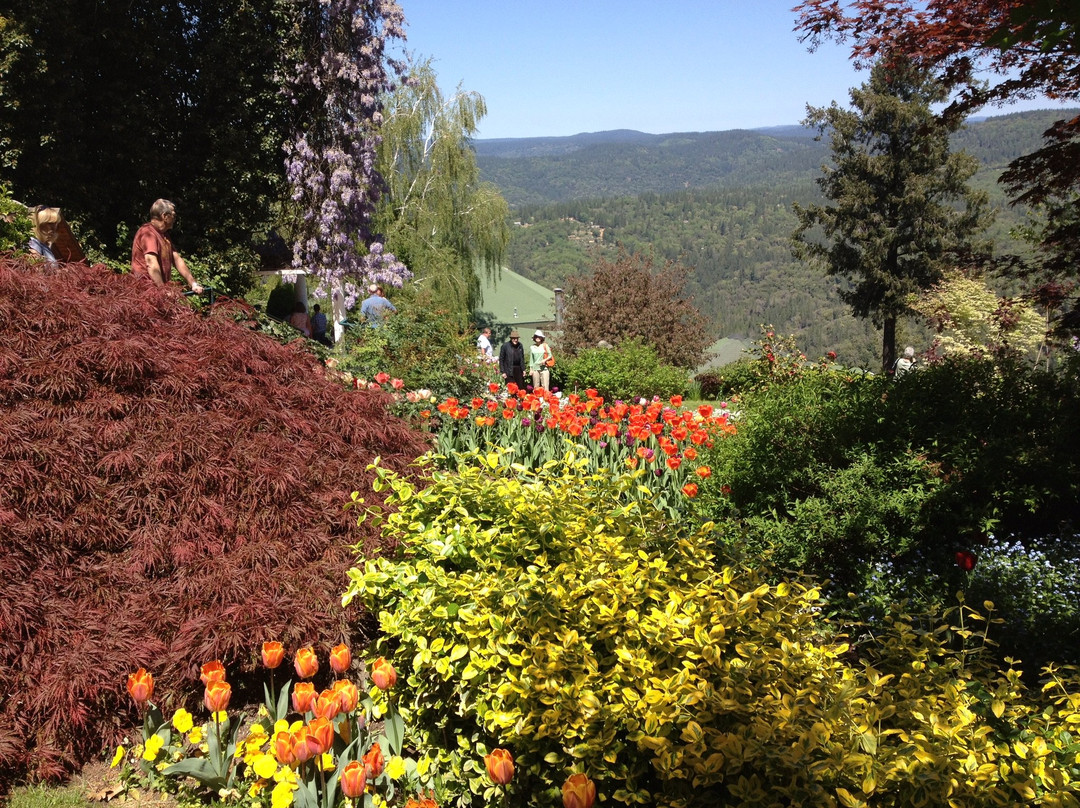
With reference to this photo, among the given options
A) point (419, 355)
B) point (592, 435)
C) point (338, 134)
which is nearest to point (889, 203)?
point (338, 134)

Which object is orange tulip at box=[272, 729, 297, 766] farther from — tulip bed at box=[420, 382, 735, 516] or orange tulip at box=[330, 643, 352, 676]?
tulip bed at box=[420, 382, 735, 516]

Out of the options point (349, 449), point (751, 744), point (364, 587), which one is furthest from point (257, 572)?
point (751, 744)

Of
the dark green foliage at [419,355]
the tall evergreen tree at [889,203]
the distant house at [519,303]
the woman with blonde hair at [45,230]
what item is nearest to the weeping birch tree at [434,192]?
the tall evergreen tree at [889,203]

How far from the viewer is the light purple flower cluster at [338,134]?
57.2ft

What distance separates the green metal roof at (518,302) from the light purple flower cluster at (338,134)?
21.6 meters

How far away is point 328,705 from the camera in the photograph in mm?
2357

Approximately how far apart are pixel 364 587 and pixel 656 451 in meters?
3.04

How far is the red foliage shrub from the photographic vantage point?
111 inches

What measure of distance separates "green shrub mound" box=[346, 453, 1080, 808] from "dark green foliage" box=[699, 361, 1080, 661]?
1.14 meters

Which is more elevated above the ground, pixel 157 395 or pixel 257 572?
pixel 157 395

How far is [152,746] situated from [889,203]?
106 ft

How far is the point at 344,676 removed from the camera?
331 centimetres

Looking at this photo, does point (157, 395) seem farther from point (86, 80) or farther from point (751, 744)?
point (86, 80)

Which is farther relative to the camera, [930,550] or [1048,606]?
[930,550]
